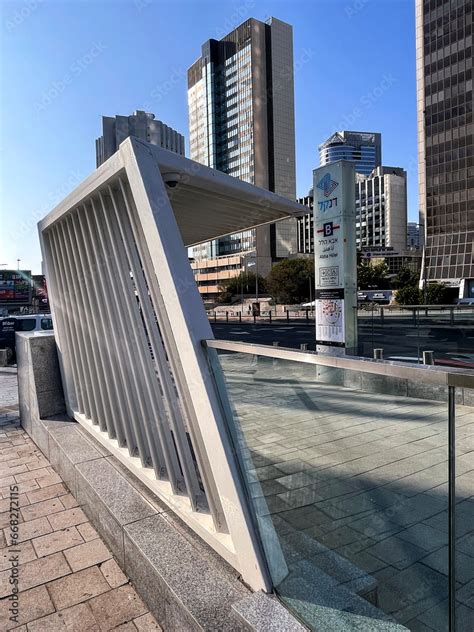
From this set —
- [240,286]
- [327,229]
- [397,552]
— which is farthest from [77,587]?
[240,286]

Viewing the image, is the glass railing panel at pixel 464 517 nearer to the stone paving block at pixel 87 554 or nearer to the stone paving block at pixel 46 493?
the stone paving block at pixel 87 554

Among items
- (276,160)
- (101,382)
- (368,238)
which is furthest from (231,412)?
(368,238)

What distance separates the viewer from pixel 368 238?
474ft

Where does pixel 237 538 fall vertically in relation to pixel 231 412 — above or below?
below

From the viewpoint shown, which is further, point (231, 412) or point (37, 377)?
point (37, 377)

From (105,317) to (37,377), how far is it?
89.1 inches

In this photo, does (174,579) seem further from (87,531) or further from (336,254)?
(336,254)

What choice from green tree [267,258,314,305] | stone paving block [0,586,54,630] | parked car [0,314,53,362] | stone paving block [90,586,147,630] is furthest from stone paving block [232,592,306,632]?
green tree [267,258,314,305]

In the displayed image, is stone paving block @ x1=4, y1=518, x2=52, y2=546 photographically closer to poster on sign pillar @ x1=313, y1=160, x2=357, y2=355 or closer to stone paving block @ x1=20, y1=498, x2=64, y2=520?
stone paving block @ x1=20, y1=498, x2=64, y2=520

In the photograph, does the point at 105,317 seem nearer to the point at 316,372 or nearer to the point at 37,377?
the point at 37,377

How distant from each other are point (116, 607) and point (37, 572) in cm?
75

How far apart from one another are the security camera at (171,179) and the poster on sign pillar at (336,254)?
5190 millimetres

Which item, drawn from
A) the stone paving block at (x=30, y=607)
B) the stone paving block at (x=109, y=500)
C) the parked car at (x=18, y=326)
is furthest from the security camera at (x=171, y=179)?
the parked car at (x=18, y=326)

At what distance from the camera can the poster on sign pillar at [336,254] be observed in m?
8.07
